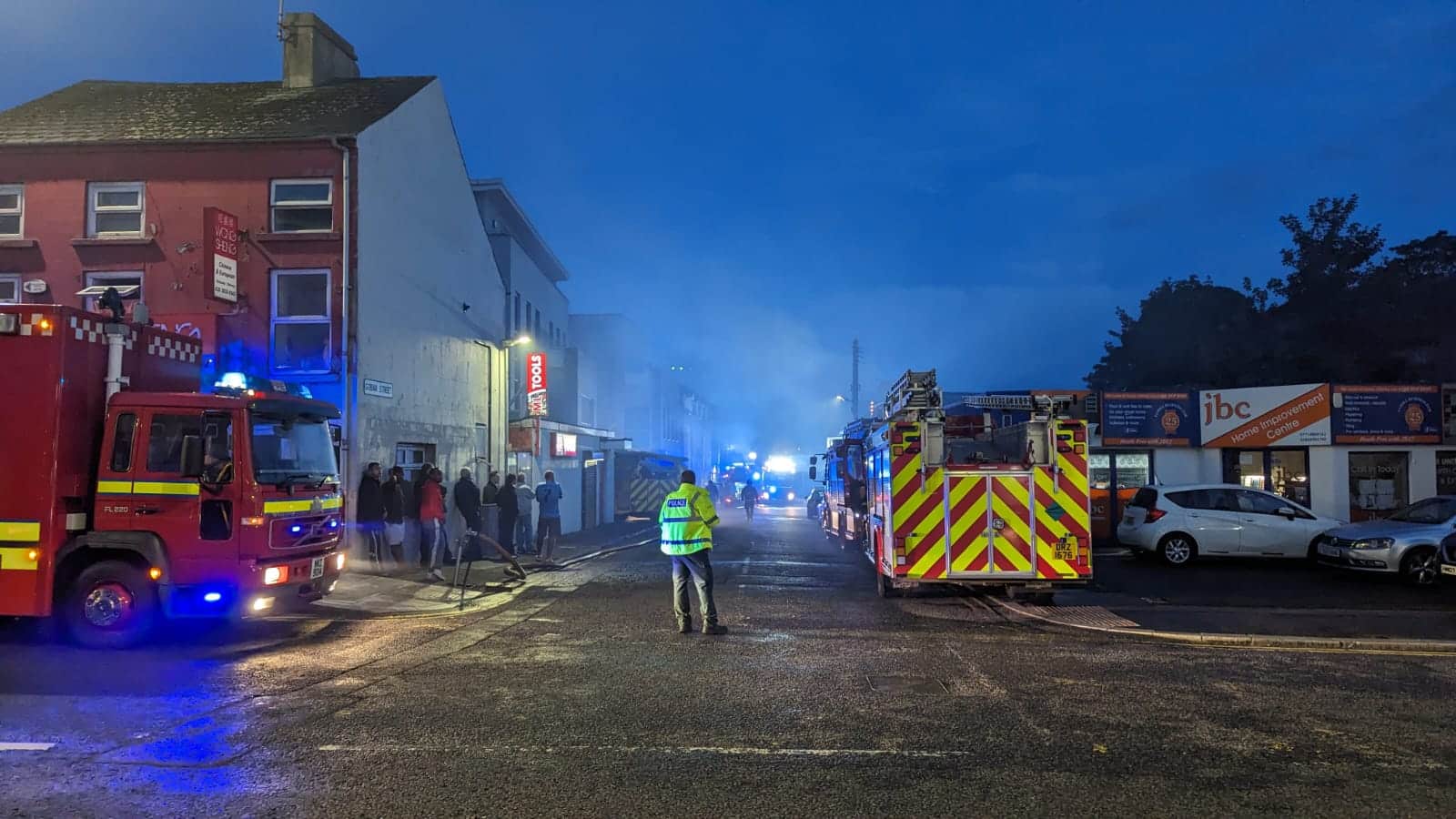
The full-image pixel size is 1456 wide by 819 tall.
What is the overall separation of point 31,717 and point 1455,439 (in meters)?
24.5

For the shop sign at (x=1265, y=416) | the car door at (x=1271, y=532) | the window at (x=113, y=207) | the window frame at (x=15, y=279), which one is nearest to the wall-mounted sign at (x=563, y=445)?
the window at (x=113, y=207)

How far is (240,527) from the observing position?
28.6ft

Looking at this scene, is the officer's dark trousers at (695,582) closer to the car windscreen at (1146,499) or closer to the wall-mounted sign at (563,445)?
the car windscreen at (1146,499)

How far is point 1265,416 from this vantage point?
771 inches

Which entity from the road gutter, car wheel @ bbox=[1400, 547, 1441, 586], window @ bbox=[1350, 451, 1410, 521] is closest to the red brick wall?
the road gutter

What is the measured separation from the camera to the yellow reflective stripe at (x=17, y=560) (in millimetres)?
8453

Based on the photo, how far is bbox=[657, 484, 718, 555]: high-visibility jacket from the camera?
30.2ft

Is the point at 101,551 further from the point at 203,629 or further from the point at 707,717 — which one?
the point at 707,717

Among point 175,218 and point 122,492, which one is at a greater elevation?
point 175,218

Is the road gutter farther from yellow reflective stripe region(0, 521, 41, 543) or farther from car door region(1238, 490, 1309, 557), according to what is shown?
yellow reflective stripe region(0, 521, 41, 543)

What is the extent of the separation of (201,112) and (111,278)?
371cm

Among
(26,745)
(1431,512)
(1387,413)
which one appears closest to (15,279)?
(26,745)

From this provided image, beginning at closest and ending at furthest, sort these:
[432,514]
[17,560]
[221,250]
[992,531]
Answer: [17,560]
[992,531]
[221,250]
[432,514]

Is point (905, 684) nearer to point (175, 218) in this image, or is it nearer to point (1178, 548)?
point (1178, 548)
